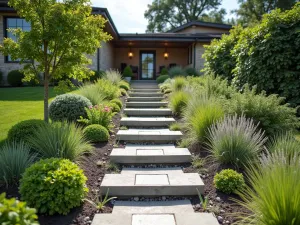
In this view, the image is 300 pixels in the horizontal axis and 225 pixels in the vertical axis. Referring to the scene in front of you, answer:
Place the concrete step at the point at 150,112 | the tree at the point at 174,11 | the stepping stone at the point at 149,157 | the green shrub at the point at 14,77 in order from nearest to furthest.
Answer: the stepping stone at the point at 149,157, the concrete step at the point at 150,112, the green shrub at the point at 14,77, the tree at the point at 174,11

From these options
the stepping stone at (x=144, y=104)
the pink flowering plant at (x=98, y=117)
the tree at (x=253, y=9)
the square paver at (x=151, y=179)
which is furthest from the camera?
the tree at (x=253, y=9)

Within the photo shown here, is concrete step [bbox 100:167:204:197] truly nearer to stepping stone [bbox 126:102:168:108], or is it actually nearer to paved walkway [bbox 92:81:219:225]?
paved walkway [bbox 92:81:219:225]

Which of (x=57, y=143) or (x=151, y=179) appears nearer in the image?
(x=151, y=179)

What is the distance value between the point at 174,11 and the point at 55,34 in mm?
31237

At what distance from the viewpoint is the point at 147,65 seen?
58.6 ft

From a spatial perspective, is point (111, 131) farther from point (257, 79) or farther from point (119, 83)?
point (119, 83)

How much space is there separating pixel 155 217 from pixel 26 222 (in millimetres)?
1637

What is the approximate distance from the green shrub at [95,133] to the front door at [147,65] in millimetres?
13164

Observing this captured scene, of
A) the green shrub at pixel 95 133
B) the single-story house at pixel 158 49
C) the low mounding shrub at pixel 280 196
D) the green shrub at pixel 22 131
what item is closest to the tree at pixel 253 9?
the single-story house at pixel 158 49

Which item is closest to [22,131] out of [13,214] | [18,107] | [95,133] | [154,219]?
[95,133]

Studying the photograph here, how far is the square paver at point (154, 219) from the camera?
2672 mm

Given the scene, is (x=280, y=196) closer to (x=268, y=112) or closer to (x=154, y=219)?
(x=154, y=219)

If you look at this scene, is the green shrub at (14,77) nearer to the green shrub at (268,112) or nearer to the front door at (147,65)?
the front door at (147,65)

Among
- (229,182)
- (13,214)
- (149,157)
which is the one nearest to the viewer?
(13,214)
